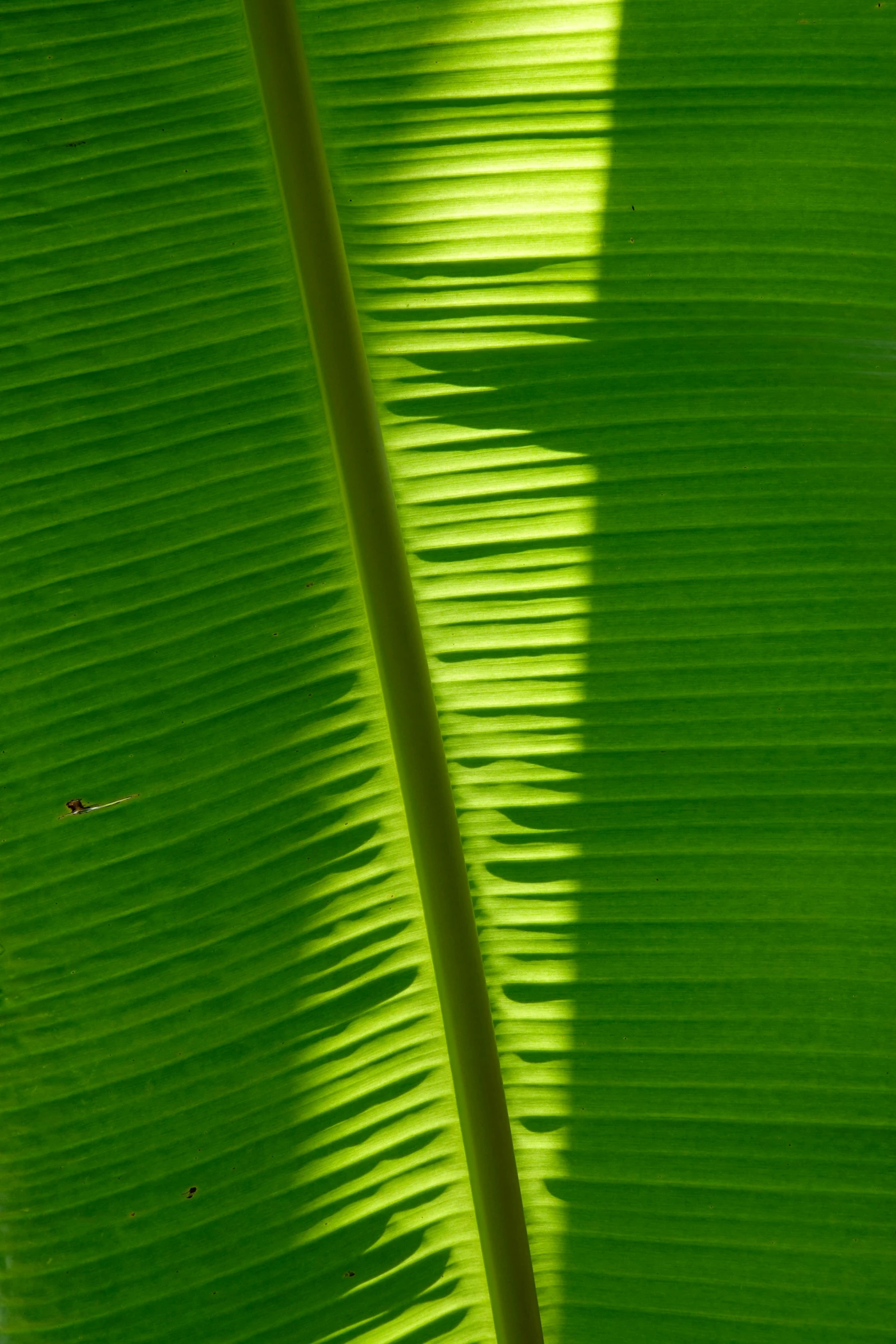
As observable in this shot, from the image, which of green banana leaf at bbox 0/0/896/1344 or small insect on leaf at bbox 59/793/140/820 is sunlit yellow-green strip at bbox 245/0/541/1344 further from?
small insect on leaf at bbox 59/793/140/820

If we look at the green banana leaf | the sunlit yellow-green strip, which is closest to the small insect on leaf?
the green banana leaf

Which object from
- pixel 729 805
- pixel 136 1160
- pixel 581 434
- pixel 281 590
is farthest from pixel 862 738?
pixel 136 1160

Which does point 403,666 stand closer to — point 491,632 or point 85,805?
point 491,632

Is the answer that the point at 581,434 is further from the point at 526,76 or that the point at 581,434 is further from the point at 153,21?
the point at 153,21

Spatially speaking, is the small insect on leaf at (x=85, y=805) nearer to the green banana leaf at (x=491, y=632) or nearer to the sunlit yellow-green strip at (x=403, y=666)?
the green banana leaf at (x=491, y=632)

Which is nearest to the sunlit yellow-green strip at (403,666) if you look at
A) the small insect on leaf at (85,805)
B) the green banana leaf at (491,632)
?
the green banana leaf at (491,632)
